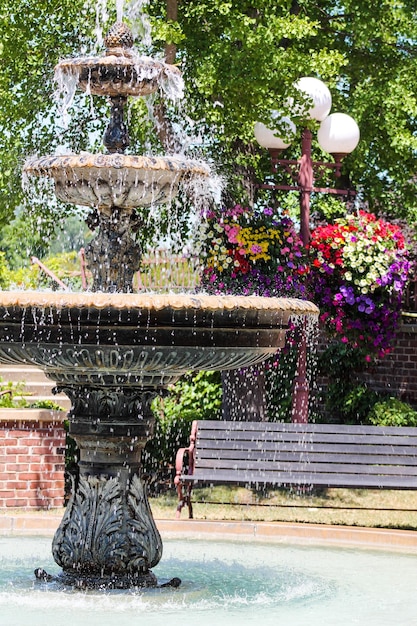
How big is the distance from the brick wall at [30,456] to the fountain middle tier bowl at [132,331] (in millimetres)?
4135

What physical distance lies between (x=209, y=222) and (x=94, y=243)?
6135mm

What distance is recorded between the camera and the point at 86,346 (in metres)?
6.41

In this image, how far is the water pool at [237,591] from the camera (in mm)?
6410

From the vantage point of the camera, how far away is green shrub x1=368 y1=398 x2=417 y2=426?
1425cm

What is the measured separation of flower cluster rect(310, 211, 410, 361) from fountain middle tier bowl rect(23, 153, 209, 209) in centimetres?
629

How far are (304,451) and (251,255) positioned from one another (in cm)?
284

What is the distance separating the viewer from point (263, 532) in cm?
931

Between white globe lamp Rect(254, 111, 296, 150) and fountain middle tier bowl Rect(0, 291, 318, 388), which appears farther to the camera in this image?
white globe lamp Rect(254, 111, 296, 150)

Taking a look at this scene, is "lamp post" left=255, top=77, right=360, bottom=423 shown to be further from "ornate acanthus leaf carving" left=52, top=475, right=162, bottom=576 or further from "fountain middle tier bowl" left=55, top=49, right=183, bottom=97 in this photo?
"ornate acanthus leaf carving" left=52, top=475, right=162, bottom=576

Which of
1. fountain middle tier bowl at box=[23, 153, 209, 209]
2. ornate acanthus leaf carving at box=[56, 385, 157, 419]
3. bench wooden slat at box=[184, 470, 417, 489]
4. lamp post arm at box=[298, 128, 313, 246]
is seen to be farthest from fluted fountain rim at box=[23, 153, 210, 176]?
lamp post arm at box=[298, 128, 313, 246]

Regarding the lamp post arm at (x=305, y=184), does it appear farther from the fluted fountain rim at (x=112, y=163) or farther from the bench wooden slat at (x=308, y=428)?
the fluted fountain rim at (x=112, y=163)

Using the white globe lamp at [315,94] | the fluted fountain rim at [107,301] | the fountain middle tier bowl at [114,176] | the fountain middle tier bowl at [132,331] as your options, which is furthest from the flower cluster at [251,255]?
the fluted fountain rim at [107,301]

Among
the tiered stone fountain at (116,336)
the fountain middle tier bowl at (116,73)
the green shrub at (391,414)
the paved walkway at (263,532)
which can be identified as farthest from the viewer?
the green shrub at (391,414)

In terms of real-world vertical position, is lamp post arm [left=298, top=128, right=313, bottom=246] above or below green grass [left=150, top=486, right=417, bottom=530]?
above
